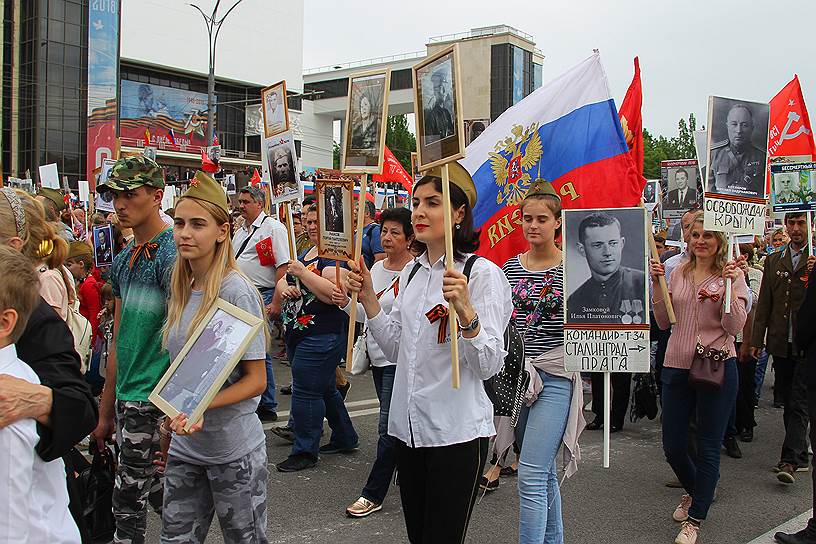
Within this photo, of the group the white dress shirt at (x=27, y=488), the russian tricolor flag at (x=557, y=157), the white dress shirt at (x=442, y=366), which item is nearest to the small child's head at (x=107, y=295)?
the russian tricolor flag at (x=557, y=157)

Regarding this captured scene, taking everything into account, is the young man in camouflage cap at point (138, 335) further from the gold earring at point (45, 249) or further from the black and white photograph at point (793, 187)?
the black and white photograph at point (793, 187)

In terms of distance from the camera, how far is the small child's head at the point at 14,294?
2160 millimetres

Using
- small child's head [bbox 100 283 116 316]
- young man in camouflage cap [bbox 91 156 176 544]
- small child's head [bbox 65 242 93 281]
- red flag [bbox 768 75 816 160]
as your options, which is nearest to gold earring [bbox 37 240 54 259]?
young man in camouflage cap [bbox 91 156 176 544]

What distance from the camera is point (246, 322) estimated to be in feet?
10.1

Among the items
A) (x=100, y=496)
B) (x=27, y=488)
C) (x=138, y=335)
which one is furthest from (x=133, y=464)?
(x=27, y=488)

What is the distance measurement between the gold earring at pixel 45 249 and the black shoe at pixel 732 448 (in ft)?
19.4

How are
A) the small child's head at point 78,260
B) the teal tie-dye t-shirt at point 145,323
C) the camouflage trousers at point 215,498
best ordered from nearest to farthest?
the camouflage trousers at point 215,498
the teal tie-dye t-shirt at point 145,323
the small child's head at point 78,260

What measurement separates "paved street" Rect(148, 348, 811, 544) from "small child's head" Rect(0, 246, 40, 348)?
9.89ft

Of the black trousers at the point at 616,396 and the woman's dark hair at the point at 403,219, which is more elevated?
the woman's dark hair at the point at 403,219

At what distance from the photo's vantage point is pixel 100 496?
13.0ft

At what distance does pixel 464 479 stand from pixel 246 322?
1.11 meters

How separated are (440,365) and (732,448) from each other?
16.2ft

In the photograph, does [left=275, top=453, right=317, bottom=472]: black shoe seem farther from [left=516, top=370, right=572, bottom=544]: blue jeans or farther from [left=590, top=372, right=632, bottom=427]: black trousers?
[left=590, top=372, right=632, bottom=427]: black trousers

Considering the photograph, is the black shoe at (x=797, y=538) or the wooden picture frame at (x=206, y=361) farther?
the black shoe at (x=797, y=538)
